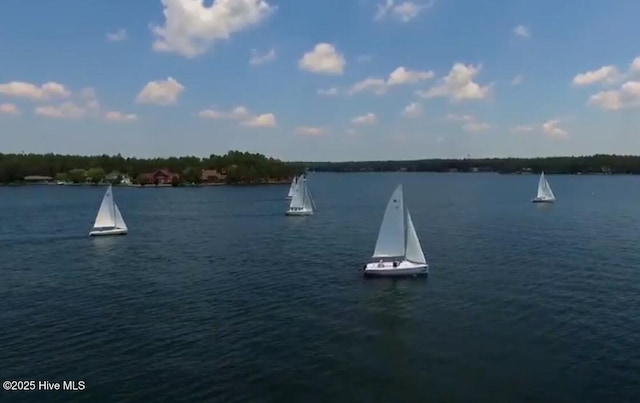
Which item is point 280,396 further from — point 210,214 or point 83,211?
point 83,211

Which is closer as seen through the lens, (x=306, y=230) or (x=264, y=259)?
Result: (x=264, y=259)

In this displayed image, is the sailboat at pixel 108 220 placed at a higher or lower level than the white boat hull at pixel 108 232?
higher

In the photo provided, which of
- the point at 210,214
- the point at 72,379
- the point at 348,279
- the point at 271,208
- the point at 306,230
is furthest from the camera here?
the point at 271,208

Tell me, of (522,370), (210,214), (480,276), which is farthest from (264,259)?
(210,214)

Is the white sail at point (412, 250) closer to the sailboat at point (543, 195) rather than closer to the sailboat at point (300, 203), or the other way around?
the sailboat at point (300, 203)

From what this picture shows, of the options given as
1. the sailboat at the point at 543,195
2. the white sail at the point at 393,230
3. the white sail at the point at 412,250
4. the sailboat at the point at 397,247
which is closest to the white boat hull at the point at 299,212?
the sailboat at the point at 397,247

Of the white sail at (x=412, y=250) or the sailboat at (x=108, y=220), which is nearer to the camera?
the white sail at (x=412, y=250)

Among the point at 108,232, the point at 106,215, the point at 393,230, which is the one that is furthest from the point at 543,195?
the point at 108,232
